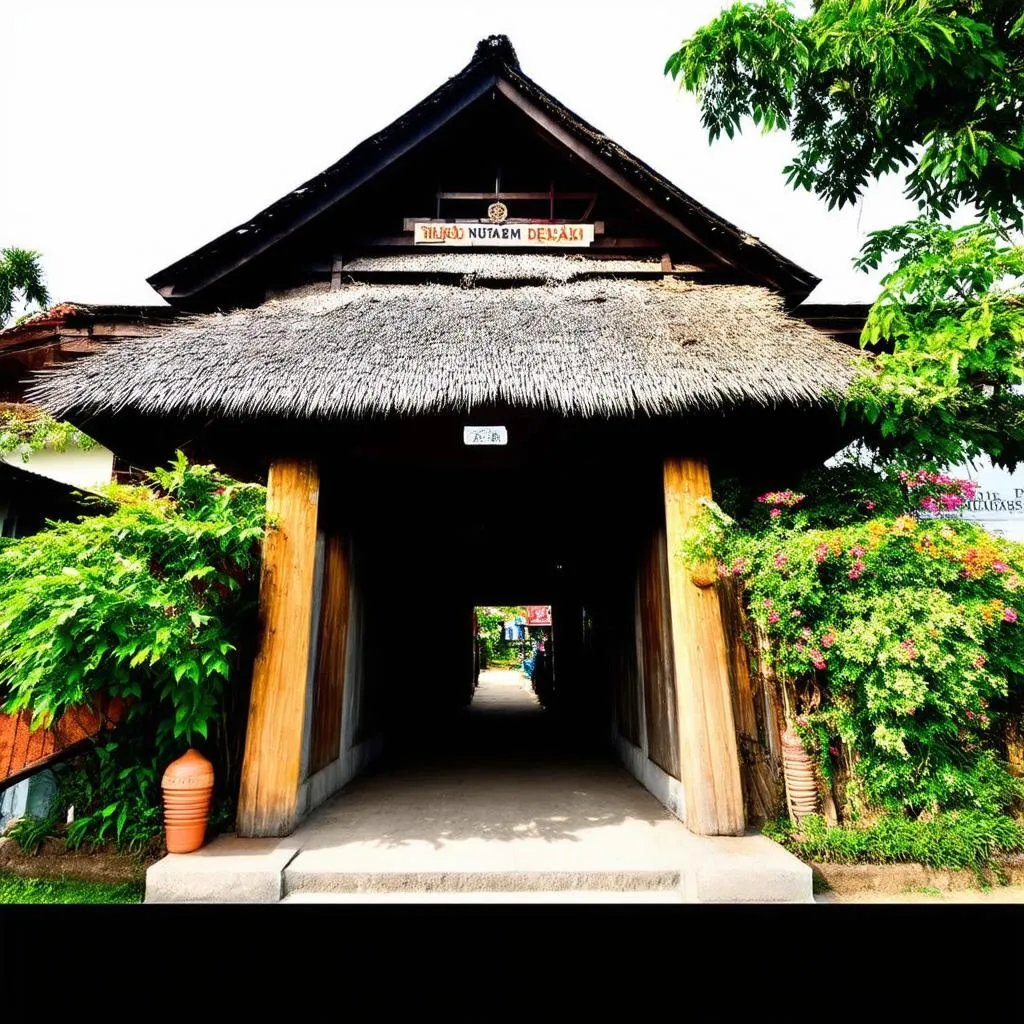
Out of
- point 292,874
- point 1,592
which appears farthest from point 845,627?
point 1,592

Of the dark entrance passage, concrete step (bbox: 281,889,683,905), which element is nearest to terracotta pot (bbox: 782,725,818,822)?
concrete step (bbox: 281,889,683,905)

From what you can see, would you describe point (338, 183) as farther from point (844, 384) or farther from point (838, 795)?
point (838, 795)

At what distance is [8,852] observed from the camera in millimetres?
3588

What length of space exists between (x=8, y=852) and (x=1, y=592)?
1.62 m

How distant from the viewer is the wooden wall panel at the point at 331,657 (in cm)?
454

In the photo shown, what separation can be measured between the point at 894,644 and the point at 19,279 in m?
17.0

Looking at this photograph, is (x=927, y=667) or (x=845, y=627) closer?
(x=927, y=667)

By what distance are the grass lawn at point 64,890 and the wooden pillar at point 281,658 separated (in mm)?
653

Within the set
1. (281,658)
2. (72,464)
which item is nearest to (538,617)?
(72,464)

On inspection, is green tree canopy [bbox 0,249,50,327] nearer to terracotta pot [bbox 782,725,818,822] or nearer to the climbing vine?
the climbing vine

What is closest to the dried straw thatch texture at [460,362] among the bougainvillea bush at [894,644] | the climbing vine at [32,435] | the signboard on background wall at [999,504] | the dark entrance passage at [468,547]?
the dark entrance passage at [468,547]

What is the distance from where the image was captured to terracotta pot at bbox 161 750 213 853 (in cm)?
341

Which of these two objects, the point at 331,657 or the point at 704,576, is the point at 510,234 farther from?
the point at 331,657
